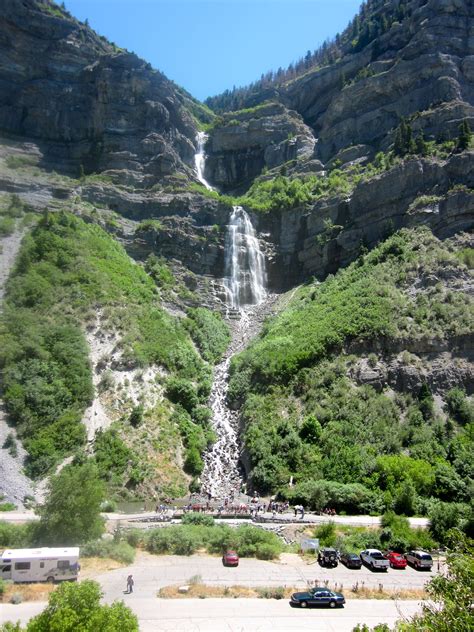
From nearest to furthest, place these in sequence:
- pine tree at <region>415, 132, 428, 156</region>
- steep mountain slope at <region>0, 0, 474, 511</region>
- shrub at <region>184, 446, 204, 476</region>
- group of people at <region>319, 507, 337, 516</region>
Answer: group of people at <region>319, 507, 337, 516</region>, steep mountain slope at <region>0, 0, 474, 511</region>, shrub at <region>184, 446, 204, 476</region>, pine tree at <region>415, 132, 428, 156</region>

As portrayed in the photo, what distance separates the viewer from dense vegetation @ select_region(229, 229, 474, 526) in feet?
116

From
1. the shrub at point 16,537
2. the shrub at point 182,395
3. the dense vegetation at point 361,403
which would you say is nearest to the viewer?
the shrub at point 16,537

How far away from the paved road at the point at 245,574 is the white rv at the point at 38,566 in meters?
1.55

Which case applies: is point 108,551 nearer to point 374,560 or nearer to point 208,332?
point 374,560

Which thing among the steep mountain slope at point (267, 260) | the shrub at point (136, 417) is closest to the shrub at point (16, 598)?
the steep mountain slope at point (267, 260)

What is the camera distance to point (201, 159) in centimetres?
9962

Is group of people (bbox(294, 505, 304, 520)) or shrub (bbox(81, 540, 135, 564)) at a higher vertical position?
shrub (bbox(81, 540, 135, 564))

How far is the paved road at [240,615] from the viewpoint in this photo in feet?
59.8

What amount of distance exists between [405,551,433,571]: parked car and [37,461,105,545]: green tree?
653 inches

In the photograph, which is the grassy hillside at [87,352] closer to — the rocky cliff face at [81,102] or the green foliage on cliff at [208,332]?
the green foliage on cliff at [208,332]

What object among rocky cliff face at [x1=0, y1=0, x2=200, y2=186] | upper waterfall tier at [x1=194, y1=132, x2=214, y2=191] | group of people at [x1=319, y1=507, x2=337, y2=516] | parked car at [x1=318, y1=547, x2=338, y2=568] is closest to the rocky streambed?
group of people at [x1=319, y1=507, x2=337, y2=516]

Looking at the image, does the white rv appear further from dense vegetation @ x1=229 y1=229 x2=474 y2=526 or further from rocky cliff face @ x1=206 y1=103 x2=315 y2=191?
rocky cliff face @ x1=206 y1=103 x2=315 y2=191

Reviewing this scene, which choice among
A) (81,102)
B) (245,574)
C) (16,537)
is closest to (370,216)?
(245,574)

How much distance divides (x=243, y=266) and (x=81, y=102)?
43.3 meters
